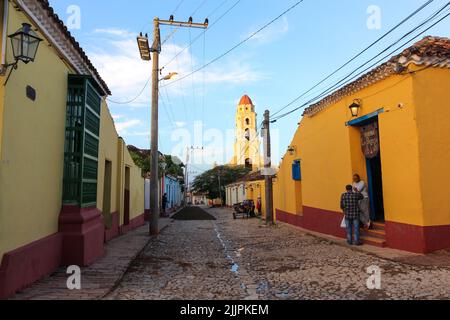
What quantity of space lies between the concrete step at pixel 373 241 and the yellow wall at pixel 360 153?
572 millimetres

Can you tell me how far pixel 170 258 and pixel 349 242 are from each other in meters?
4.18

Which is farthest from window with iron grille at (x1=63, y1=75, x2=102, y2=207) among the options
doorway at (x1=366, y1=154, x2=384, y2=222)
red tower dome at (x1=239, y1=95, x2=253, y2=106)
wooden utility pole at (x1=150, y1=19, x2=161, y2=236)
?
red tower dome at (x1=239, y1=95, x2=253, y2=106)

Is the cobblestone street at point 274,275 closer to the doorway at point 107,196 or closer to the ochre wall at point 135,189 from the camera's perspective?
the doorway at point 107,196

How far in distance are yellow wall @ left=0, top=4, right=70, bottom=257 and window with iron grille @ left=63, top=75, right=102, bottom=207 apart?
0.57 feet

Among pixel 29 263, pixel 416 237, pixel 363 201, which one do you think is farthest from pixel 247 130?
pixel 29 263

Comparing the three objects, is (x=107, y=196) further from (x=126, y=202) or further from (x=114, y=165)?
(x=126, y=202)

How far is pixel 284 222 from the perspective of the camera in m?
16.5

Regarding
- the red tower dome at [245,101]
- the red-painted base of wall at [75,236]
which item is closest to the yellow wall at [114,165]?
the red-painted base of wall at [75,236]

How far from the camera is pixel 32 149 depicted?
5078mm

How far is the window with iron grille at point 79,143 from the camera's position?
21.0 feet

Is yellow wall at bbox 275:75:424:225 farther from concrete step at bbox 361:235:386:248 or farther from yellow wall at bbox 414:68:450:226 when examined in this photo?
concrete step at bbox 361:235:386:248

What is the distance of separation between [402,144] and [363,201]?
5.95ft

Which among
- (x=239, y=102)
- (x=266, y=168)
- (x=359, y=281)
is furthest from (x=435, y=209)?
(x=239, y=102)
